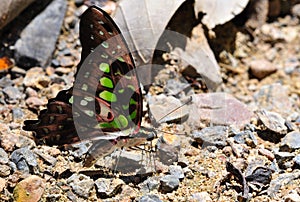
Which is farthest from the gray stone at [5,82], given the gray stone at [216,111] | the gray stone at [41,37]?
the gray stone at [216,111]

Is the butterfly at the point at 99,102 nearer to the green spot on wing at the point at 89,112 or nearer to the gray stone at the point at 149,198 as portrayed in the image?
the green spot on wing at the point at 89,112

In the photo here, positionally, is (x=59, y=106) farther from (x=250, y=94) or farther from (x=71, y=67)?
(x=250, y=94)

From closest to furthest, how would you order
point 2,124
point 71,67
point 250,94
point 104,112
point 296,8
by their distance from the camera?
point 104,112
point 2,124
point 71,67
point 250,94
point 296,8

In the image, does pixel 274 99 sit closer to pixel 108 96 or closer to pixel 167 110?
pixel 167 110

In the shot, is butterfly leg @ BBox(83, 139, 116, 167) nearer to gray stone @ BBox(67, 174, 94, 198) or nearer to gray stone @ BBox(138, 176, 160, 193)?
gray stone @ BBox(67, 174, 94, 198)

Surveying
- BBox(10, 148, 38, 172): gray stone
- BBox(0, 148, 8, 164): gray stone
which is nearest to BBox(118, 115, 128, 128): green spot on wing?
BBox(10, 148, 38, 172): gray stone

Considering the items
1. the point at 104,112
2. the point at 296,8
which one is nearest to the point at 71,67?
the point at 104,112
